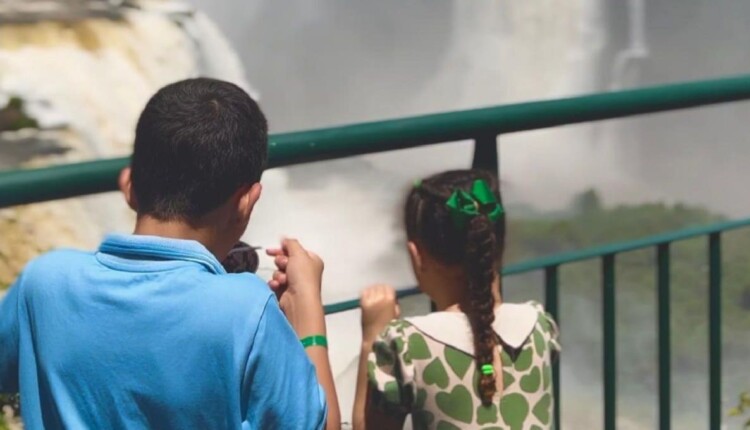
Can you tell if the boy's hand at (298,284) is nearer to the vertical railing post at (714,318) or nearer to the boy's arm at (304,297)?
the boy's arm at (304,297)

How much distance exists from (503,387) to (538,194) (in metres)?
13.4

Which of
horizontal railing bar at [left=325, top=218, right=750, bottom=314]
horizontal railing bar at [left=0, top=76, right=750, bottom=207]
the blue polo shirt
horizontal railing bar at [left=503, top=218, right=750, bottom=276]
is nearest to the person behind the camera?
the blue polo shirt

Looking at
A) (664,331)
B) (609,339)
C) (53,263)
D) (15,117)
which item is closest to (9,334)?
(53,263)

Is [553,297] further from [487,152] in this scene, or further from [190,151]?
[190,151]

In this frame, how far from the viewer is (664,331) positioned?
2.46 metres

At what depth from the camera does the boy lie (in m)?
1.28

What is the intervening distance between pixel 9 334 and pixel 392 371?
2.01ft

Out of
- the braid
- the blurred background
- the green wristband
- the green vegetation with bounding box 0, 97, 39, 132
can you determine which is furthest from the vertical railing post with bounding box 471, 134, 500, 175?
the green vegetation with bounding box 0, 97, 39, 132

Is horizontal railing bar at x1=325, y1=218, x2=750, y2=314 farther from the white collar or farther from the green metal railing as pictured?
the white collar

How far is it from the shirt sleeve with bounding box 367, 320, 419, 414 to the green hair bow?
0.17m

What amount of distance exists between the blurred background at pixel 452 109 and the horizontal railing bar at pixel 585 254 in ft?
20.3

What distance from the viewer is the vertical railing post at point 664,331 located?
2418 mm

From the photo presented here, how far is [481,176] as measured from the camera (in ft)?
5.95

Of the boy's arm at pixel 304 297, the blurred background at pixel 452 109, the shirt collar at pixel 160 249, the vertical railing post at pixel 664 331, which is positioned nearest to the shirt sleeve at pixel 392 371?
the boy's arm at pixel 304 297
